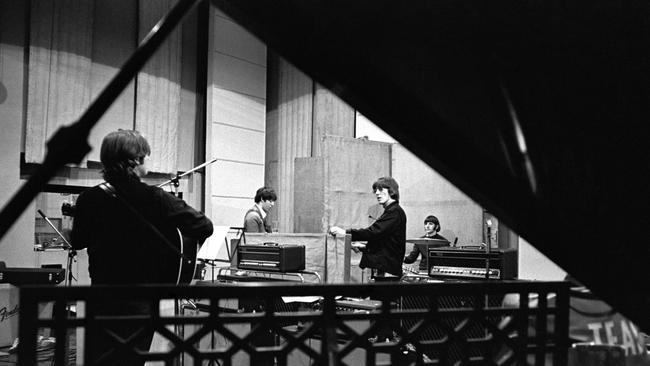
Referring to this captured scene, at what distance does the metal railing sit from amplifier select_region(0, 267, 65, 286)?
428cm

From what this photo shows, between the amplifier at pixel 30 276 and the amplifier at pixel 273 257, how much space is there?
1.52 m

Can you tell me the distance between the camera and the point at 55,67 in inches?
258

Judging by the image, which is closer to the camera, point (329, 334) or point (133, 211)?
point (329, 334)

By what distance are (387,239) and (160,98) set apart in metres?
4.35

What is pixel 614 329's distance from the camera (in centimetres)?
123

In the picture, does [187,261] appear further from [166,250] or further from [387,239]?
[387,239]

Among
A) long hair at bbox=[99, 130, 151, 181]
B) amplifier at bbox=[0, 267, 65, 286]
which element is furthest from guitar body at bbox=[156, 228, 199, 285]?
amplifier at bbox=[0, 267, 65, 286]

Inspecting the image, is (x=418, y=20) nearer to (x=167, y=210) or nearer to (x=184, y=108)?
(x=167, y=210)

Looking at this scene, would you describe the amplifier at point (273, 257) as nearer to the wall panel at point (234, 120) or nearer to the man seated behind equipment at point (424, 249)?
the man seated behind equipment at point (424, 249)

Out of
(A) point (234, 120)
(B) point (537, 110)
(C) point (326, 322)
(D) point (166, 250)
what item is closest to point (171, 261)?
(D) point (166, 250)

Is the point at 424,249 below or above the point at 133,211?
below

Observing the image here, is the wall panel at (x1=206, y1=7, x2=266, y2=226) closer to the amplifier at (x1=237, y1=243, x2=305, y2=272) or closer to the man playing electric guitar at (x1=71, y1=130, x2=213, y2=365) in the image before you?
the amplifier at (x1=237, y1=243, x2=305, y2=272)

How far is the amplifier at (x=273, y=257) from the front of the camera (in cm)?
456

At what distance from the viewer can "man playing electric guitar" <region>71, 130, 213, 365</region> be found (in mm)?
2066
